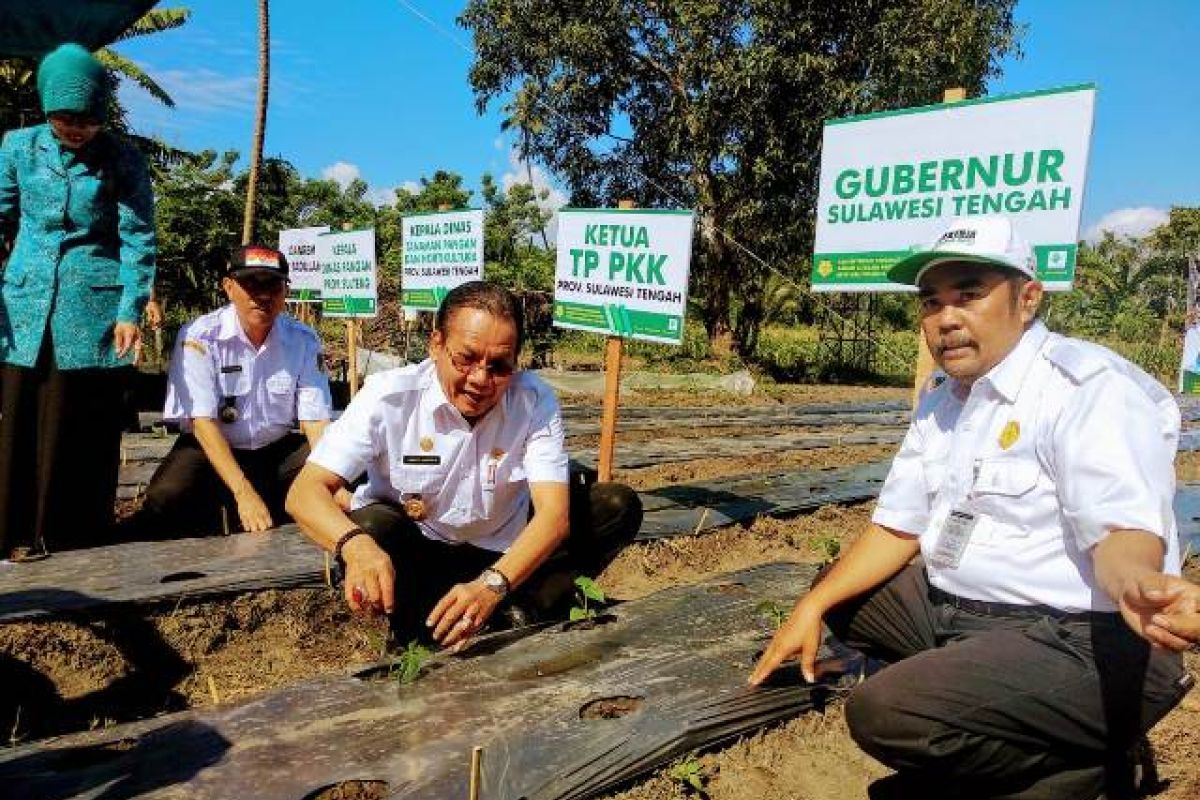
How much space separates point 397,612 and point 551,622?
465 millimetres

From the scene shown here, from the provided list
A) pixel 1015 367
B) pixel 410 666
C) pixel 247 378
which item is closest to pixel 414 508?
pixel 410 666

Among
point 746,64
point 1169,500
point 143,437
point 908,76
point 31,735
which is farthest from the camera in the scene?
point 908,76

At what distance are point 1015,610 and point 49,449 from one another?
3.10m

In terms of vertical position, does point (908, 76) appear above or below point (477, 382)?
above

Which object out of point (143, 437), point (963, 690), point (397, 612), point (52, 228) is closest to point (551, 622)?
point (397, 612)

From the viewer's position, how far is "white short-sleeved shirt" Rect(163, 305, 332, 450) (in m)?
3.31

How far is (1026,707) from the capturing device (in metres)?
1.67

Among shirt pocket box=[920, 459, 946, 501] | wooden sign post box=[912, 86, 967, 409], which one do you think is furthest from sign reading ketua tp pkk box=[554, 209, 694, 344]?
shirt pocket box=[920, 459, 946, 501]

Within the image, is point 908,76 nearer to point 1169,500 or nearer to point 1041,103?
point 1041,103

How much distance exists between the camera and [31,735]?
2457 millimetres

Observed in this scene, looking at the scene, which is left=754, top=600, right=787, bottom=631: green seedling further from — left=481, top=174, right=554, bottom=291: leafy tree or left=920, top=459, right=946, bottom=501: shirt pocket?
left=481, top=174, right=554, bottom=291: leafy tree

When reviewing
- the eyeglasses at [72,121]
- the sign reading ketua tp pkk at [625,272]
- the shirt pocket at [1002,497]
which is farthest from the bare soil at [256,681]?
the eyeglasses at [72,121]

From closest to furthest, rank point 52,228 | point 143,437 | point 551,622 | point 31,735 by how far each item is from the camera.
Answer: point 31,735
point 551,622
point 52,228
point 143,437

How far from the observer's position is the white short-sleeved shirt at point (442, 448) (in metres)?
2.42
